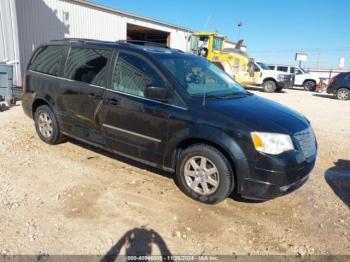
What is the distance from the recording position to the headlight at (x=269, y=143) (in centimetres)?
324

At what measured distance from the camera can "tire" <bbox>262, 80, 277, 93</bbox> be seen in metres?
19.4

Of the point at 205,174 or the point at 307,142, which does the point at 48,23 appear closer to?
the point at 205,174

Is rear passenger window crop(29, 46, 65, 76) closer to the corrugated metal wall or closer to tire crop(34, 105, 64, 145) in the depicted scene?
tire crop(34, 105, 64, 145)

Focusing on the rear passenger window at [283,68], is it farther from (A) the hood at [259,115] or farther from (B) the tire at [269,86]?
(A) the hood at [259,115]

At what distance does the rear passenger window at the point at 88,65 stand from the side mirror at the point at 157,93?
94 centimetres

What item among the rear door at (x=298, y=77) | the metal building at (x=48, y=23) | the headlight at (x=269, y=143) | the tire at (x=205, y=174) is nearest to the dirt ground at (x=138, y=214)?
the tire at (x=205, y=174)

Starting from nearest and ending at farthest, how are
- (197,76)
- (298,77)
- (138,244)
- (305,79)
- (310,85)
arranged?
(138,244) → (197,76) → (310,85) → (305,79) → (298,77)

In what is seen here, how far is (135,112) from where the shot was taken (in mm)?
3955

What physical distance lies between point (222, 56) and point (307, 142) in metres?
15.1

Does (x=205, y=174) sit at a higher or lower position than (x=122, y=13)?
lower

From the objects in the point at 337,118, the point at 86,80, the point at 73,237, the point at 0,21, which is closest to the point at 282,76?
the point at 337,118

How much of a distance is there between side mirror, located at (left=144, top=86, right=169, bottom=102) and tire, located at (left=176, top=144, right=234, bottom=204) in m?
0.70

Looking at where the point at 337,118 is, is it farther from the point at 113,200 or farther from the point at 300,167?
the point at 113,200

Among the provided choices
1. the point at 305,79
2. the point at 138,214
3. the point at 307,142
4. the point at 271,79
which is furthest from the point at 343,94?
the point at 138,214
